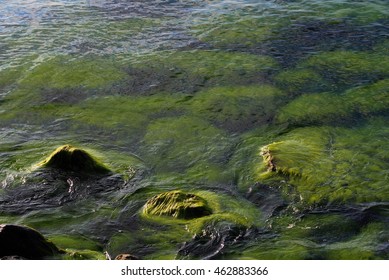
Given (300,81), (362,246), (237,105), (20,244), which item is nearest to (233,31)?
(300,81)

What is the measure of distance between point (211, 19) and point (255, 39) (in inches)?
50.9

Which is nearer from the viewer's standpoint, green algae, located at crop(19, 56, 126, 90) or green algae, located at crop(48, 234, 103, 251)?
green algae, located at crop(48, 234, 103, 251)

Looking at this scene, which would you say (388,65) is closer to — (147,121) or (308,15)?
(308,15)

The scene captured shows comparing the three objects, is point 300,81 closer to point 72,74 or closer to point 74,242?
point 72,74

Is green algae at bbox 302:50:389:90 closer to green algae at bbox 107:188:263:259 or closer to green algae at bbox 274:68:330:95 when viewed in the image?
green algae at bbox 274:68:330:95

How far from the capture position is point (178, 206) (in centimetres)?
601

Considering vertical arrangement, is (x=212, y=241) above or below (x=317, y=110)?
below

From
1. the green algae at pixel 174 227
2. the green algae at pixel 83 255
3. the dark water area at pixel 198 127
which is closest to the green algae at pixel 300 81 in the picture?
the dark water area at pixel 198 127

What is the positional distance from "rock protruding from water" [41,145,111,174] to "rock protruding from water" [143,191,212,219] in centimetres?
88

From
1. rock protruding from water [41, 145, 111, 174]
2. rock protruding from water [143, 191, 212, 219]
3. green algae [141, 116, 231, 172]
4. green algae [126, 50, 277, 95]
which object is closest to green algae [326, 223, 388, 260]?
rock protruding from water [143, 191, 212, 219]

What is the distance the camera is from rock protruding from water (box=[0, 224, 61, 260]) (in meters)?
4.91

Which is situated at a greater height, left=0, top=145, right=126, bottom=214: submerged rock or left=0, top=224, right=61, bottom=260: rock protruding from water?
left=0, top=224, right=61, bottom=260: rock protruding from water

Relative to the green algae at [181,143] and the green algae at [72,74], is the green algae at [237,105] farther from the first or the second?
the green algae at [72,74]

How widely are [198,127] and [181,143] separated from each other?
1.59 feet
